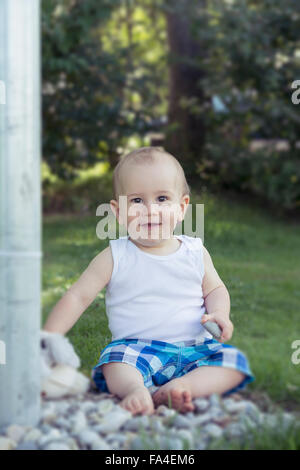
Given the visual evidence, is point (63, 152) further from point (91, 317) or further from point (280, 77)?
point (91, 317)

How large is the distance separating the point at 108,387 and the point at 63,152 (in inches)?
236

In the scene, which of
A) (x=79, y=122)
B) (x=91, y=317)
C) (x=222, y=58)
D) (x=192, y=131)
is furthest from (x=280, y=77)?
(x=91, y=317)

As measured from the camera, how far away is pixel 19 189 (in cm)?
122

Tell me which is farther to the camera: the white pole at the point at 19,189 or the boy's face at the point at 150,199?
the boy's face at the point at 150,199

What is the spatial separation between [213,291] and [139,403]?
362mm

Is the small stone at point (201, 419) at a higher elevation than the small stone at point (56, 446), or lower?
higher

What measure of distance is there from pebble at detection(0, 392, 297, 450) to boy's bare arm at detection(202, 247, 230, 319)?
0.23 m

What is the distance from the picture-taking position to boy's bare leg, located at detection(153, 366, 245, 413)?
1.42 metres

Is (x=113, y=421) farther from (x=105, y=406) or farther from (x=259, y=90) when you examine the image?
(x=259, y=90)

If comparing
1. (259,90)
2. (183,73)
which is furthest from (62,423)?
(183,73)

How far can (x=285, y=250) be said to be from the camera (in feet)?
16.4

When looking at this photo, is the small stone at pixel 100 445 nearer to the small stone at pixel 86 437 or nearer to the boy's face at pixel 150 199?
the small stone at pixel 86 437

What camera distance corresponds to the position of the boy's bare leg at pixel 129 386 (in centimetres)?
139
